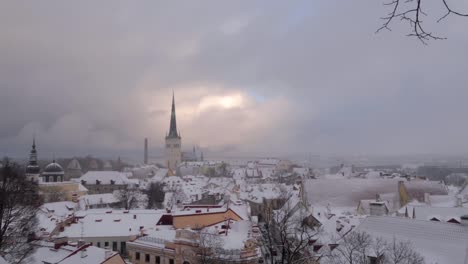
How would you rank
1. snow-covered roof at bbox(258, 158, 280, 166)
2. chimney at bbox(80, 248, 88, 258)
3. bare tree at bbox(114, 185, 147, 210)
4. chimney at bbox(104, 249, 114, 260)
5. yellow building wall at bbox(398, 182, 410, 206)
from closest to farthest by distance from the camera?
1. chimney at bbox(104, 249, 114, 260)
2. chimney at bbox(80, 248, 88, 258)
3. yellow building wall at bbox(398, 182, 410, 206)
4. bare tree at bbox(114, 185, 147, 210)
5. snow-covered roof at bbox(258, 158, 280, 166)

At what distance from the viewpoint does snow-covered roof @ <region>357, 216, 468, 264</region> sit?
57.2ft

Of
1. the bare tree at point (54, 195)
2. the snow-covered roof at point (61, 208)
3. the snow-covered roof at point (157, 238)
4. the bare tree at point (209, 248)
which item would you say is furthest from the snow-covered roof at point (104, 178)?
the bare tree at point (209, 248)

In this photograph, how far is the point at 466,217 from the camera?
19828 mm

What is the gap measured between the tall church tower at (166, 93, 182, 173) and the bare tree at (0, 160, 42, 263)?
390ft

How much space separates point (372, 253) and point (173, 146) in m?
129

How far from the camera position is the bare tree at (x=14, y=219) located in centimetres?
2017

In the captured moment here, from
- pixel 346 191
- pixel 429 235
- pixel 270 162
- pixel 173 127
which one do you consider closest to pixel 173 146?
pixel 173 127

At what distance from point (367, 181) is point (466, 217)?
1455 inches

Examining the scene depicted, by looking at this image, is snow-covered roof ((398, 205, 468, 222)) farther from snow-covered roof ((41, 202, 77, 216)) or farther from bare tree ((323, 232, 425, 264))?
snow-covered roof ((41, 202, 77, 216))

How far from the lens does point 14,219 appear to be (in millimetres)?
21109

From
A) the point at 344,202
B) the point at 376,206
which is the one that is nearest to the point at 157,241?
the point at 376,206

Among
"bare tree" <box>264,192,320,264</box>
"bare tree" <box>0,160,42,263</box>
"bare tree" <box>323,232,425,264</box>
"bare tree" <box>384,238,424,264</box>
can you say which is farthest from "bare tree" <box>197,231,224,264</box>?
"bare tree" <box>0,160,42,263</box>

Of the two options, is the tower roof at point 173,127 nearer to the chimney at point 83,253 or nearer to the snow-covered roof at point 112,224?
the snow-covered roof at point 112,224

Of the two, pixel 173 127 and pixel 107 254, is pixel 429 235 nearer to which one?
pixel 107 254
